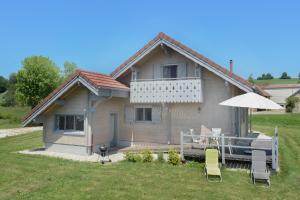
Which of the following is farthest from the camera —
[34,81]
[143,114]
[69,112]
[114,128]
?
[34,81]

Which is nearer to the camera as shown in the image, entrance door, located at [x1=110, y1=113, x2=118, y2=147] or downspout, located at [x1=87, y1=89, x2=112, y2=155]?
downspout, located at [x1=87, y1=89, x2=112, y2=155]

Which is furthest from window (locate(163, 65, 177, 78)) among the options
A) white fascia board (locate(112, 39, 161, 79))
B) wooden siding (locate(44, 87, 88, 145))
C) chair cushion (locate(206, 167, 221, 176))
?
chair cushion (locate(206, 167, 221, 176))

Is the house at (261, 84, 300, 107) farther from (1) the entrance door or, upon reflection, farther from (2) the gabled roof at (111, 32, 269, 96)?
(1) the entrance door

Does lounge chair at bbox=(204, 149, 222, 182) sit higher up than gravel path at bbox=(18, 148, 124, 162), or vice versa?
lounge chair at bbox=(204, 149, 222, 182)

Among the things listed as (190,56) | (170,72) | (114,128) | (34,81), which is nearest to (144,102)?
(170,72)

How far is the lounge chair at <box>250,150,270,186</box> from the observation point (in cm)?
1003

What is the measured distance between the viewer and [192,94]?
1587 centimetres

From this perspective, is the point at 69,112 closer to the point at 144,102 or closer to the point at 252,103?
the point at 144,102

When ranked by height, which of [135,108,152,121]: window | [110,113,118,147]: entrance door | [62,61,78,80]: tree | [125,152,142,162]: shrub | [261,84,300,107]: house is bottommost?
[125,152,142,162]: shrub

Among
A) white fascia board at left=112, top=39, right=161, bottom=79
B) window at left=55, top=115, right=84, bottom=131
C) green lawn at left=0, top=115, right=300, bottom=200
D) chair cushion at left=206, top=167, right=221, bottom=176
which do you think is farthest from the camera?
white fascia board at left=112, top=39, right=161, bottom=79

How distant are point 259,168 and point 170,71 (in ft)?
30.3

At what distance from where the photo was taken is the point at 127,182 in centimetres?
999

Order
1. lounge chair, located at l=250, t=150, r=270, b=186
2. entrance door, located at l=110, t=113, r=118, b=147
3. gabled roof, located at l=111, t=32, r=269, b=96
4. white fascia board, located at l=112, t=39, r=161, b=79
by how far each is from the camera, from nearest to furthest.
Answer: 1. lounge chair, located at l=250, t=150, r=270, b=186
2. gabled roof, located at l=111, t=32, r=269, b=96
3. white fascia board, located at l=112, t=39, r=161, b=79
4. entrance door, located at l=110, t=113, r=118, b=147

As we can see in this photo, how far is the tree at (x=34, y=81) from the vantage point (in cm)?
5441
